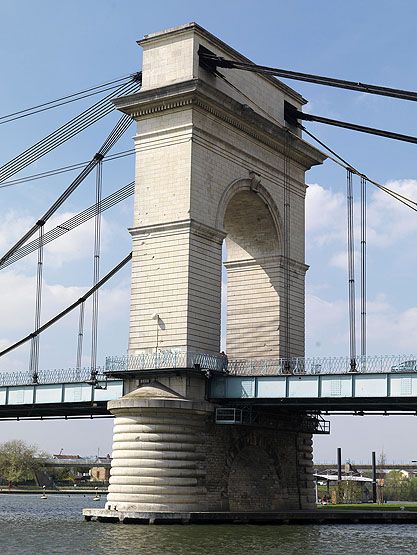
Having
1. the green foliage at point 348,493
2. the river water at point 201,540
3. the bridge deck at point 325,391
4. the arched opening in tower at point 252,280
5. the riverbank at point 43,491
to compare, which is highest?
the arched opening in tower at point 252,280

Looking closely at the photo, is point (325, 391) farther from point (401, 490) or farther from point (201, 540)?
point (401, 490)

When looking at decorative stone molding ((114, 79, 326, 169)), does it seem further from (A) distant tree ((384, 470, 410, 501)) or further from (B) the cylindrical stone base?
(A) distant tree ((384, 470, 410, 501))

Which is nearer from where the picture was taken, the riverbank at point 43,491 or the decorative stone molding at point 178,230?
the decorative stone molding at point 178,230

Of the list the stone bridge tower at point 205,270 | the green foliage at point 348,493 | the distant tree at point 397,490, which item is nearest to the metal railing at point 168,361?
the stone bridge tower at point 205,270

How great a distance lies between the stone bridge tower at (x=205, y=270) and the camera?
51812 millimetres

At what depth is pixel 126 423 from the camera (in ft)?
171

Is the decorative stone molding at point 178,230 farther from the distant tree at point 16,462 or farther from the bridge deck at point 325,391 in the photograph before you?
the distant tree at point 16,462

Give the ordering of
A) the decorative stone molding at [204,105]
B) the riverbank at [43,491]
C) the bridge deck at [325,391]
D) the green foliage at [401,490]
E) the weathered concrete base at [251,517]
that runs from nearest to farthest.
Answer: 1. the weathered concrete base at [251,517]
2. the bridge deck at [325,391]
3. the decorative stone molding at [204,105]
4. the green foliage at [401,490]
5. the riverbank at [43,491]

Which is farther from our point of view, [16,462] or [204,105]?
[16,462]

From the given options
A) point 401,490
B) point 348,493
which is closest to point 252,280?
point 348,493

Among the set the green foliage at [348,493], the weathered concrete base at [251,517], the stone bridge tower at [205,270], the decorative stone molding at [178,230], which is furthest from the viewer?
the green foliage at [348,493]

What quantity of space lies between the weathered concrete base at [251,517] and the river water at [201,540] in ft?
2.57

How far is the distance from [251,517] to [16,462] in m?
117

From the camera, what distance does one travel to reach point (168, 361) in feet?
177
